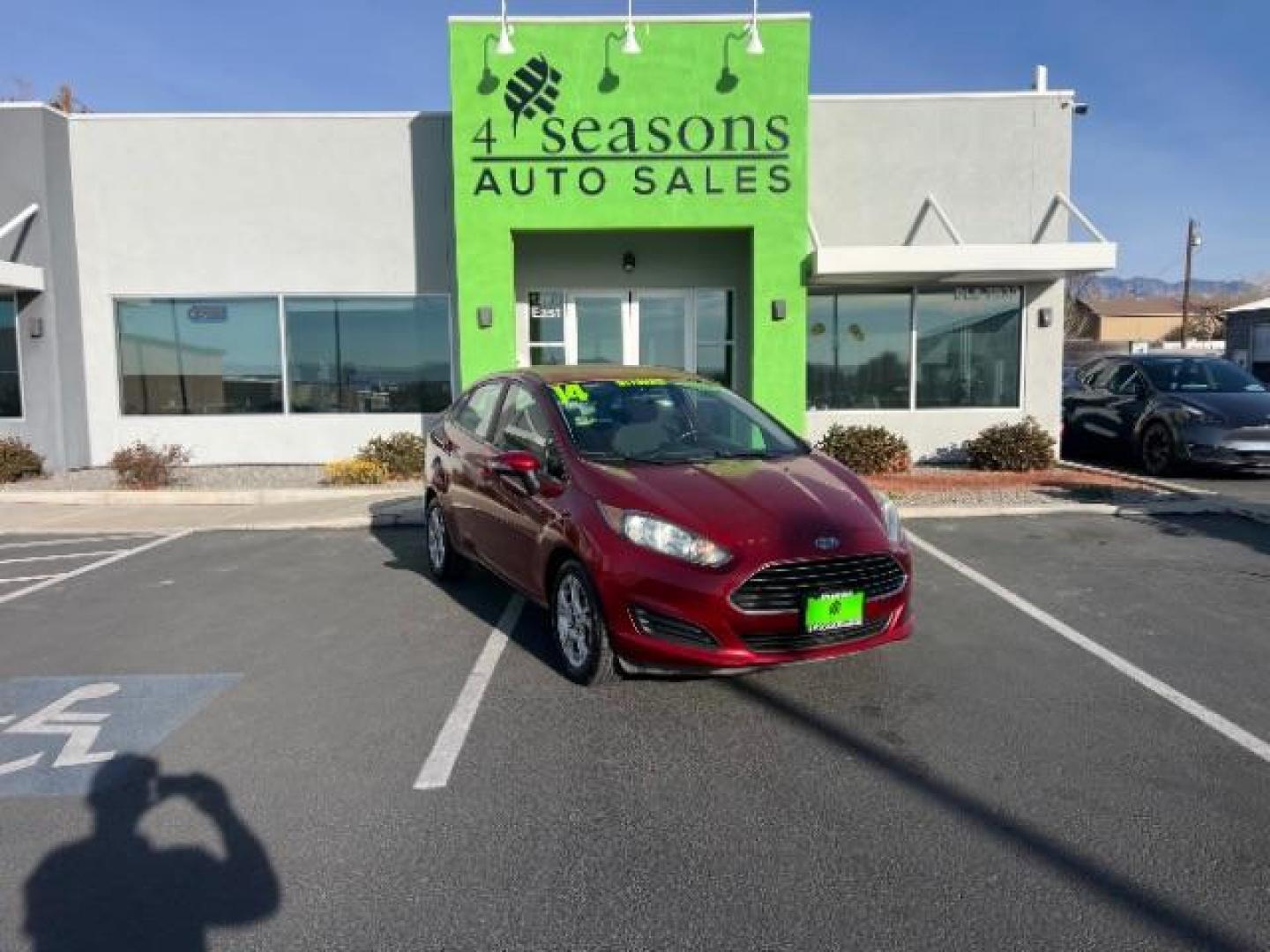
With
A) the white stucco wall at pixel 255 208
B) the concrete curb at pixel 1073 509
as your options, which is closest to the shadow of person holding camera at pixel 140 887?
the concrete curb at pixel 1073 509

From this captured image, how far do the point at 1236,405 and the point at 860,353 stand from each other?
4.89 metres

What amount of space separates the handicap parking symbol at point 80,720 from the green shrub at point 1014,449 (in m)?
10.1

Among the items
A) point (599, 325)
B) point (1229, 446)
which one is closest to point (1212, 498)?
point (1229, 446)

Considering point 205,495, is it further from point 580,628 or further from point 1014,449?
point 1014,449

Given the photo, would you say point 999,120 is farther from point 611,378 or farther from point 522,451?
point 522,451

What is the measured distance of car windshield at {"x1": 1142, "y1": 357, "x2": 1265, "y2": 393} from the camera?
12.9m

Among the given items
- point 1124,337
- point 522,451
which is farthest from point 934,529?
point 1124,337

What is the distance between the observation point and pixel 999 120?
41.6ft

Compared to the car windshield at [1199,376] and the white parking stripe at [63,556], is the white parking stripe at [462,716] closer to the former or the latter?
the white parking stripe at [63,556]

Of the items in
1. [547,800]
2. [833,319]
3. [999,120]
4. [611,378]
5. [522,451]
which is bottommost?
[547,800]

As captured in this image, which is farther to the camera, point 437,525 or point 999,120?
point 999,120

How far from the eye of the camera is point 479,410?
6633mm

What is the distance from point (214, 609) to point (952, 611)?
514 cm

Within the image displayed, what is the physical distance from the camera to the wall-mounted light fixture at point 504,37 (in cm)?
1103
